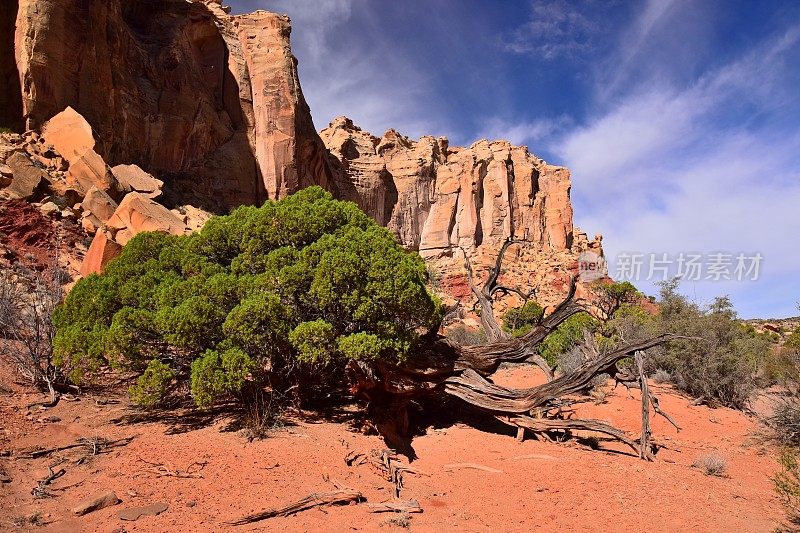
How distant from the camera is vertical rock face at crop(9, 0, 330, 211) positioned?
78.4ft

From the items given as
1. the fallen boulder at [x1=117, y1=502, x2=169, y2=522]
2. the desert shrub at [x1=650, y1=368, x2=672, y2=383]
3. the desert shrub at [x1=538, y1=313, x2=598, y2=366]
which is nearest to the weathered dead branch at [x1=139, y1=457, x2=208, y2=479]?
the fallen boulder at [x1=117, y1=502, x2=169, y2=522]

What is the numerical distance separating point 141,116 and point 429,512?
32123mm

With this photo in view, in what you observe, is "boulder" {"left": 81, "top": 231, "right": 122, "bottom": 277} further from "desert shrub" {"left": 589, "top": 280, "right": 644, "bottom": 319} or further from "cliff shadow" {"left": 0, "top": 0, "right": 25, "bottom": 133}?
"desert shrub" {"left": 589, "top": 280, "right": 644, "bottom": 319}

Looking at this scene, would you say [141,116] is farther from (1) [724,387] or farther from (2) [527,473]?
(1) [724,387]

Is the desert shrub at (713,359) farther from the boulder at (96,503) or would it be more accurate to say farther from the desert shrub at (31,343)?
the desert shrub at (31,343)

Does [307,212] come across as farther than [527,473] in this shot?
Yes

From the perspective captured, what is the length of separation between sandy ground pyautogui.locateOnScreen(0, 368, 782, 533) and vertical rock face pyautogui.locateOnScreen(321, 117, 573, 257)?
51629 millimetres

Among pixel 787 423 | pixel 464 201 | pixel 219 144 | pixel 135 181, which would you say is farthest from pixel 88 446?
pixel 464 201

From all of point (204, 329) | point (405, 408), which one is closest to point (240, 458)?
point (204, 329)

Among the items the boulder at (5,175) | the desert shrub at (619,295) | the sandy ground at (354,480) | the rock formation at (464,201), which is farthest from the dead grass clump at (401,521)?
the rock formation at (464,201)

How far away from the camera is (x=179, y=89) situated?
1323 inches

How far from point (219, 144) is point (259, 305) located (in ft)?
107

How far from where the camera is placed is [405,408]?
9.89 meters

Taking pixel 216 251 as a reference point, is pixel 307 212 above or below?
above
